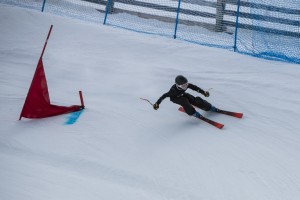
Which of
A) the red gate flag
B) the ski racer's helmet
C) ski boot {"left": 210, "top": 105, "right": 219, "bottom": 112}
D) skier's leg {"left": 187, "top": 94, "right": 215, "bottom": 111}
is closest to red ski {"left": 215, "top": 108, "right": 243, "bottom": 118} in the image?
ski boot {"left": 210, "top": 105, "right": 219, "bottom": 112}

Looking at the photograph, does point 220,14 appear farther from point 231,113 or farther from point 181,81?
point 181,81

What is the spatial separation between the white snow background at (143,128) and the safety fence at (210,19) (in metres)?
0.48

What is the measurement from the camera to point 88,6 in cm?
1112

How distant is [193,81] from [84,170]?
3.87 meters

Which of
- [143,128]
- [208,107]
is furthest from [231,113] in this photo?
[143,128]

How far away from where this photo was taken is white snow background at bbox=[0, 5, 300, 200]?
4836 millimetres

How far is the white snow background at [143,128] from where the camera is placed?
4.84 metres

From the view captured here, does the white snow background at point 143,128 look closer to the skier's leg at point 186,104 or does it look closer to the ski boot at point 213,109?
the ski boot at point 213,109

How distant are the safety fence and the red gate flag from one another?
14.7ft

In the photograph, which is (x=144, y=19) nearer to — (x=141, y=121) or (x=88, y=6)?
(x=88, y=6)

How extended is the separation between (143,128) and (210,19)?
4.67m

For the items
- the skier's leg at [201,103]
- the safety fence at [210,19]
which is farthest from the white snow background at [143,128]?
the safety fence at [210,19]

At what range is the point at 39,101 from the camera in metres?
6.77

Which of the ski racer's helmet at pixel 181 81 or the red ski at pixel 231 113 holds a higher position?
the ski racer's helmet at pixel 181 81
